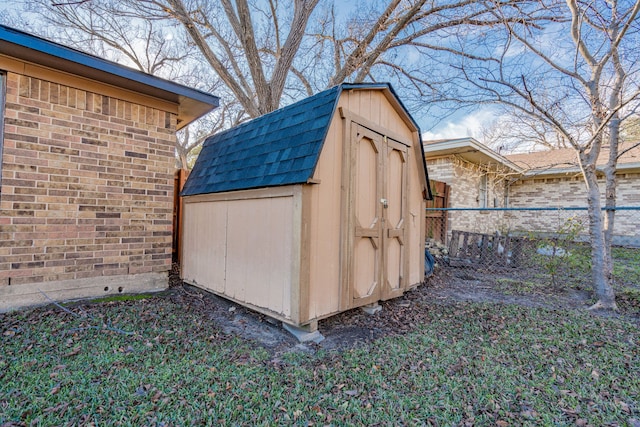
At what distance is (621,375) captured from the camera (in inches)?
99.7

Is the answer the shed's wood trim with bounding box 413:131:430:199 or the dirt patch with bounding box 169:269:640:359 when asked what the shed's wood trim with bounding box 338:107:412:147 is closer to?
the shed's wood trim with bounding box 413:131:430:199

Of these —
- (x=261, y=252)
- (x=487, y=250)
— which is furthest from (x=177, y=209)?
(x=487, y=250)

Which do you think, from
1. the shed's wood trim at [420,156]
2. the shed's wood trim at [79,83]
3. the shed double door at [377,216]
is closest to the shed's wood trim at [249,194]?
the shed double door at [377,216]

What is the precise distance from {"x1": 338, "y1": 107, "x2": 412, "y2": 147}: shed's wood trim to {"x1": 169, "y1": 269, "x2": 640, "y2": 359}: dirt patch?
2413 mm

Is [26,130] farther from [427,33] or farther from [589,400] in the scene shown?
[427,33]

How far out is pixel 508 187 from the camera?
44.2 ft

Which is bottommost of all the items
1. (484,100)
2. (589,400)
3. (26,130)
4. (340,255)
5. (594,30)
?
(589,400)

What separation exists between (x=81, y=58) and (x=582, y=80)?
648 centimetres

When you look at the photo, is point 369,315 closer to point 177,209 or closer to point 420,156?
point 420,156

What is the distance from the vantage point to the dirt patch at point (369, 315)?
10.7 feet

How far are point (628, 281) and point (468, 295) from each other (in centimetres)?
336

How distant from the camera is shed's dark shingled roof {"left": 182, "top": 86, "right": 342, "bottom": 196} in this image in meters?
3.17

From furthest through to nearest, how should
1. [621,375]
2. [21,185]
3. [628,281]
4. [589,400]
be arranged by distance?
[628,281], [21,185], [621,375], [589,400]

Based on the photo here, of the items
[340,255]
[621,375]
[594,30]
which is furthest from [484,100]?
[621,375]
